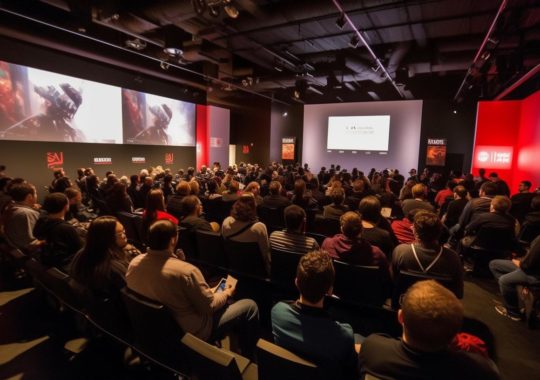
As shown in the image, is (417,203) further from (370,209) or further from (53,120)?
(53,120)

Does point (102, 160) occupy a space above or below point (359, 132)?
below

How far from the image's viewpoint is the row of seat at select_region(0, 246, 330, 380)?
120 centimetres

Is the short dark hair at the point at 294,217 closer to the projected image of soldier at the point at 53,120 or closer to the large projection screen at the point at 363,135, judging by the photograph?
the projected image of soldier at the point at 53,120

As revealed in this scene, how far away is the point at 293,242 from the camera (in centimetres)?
272

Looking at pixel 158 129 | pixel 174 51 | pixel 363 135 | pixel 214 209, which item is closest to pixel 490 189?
pixel 214 209

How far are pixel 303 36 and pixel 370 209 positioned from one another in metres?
6.45

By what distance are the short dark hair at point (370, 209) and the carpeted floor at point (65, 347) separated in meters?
1.55

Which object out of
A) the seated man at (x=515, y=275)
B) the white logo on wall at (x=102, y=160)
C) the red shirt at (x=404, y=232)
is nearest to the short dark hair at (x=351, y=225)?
the red shirt at (x=404, y=232)

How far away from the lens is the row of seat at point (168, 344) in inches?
47.2

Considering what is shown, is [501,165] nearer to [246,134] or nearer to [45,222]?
[246,134]

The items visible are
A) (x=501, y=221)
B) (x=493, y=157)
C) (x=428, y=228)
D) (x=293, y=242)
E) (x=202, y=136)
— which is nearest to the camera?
(x=428, y=228)

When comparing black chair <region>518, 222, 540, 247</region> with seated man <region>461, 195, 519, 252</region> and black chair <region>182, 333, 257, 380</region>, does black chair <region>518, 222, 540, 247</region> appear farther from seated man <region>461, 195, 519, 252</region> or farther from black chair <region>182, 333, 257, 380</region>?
black chair <region>182, 333, 257, 380</region>

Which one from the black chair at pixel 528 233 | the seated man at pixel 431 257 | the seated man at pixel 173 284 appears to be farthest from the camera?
the black chair at pixel 528 233

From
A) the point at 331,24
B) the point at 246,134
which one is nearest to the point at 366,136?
the point at 246,134
